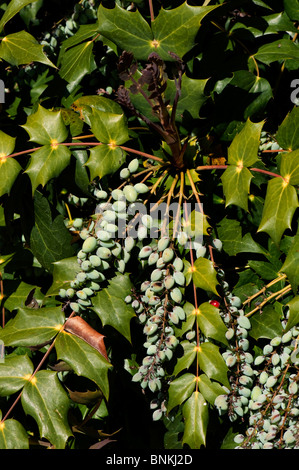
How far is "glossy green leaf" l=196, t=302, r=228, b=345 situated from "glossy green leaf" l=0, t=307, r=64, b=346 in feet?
1.25

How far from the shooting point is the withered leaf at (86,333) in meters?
1.35

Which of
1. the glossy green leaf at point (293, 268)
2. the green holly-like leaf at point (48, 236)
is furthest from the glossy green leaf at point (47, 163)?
the glossy green leaf at point (293, 268)

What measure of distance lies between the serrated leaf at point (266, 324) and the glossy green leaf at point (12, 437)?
2.20ft

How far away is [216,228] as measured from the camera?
154 centimetres

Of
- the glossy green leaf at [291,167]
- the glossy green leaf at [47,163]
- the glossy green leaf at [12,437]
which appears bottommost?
the glossy green leaf at [12,437]

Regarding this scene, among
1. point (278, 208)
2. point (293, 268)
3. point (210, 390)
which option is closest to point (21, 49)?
point (278, 208)

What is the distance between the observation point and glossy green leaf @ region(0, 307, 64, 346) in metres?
1.37

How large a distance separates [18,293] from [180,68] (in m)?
0.87

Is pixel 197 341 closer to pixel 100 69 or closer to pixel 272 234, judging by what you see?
pixel 272 234

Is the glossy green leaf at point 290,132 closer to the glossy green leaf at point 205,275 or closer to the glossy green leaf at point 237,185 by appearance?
the glossy green leaf at point 237,185

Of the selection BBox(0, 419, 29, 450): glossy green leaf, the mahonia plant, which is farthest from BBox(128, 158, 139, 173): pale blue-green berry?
BBox(0, 419, 29, 450): glossy green leaf

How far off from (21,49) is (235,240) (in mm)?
833
